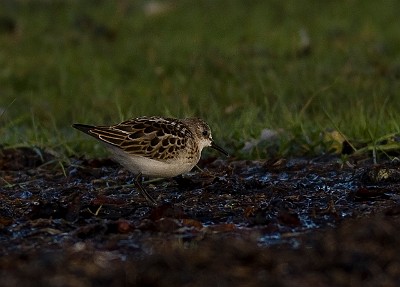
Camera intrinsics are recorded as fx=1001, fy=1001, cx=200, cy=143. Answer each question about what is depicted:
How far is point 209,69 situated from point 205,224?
697cm

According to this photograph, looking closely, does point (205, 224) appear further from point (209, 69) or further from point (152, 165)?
point (209, 69)

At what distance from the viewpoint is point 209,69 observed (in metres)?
12.7

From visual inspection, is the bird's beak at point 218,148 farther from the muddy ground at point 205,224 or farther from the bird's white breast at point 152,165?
the bird's white breast at point 152,165

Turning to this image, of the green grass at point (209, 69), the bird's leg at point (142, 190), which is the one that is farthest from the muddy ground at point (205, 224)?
the green grass at point (209, 69)

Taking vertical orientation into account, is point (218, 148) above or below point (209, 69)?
above

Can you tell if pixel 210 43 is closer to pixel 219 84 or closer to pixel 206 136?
pixel 219 84

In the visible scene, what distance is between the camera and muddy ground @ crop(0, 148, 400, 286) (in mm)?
4383

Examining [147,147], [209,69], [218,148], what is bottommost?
[209,69]

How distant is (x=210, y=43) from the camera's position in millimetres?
14250

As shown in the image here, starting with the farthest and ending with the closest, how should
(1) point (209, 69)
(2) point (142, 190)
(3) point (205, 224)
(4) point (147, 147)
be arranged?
(1) point (209, 69), (4) point (147, 147), (2) point (142, 190), (3) point (205, 224)

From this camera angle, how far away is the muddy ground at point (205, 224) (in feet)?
14.4

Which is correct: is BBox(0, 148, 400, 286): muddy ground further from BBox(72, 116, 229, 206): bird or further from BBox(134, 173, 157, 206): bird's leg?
BBox(72, 116, 229, 206): bird

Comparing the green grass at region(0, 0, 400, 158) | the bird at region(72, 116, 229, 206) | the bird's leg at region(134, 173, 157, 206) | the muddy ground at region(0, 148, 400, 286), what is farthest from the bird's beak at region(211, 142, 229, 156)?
the bird's leg at region(134, 173, 157, 206)

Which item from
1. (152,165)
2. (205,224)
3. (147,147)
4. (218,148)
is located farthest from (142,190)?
(218,148)
